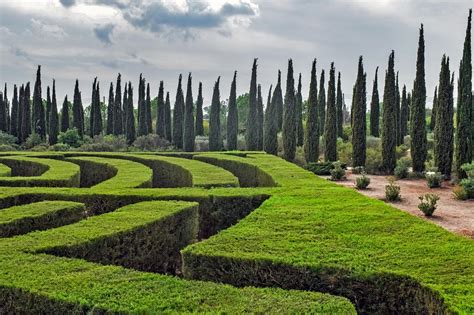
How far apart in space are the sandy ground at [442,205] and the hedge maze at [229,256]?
16.2 feet

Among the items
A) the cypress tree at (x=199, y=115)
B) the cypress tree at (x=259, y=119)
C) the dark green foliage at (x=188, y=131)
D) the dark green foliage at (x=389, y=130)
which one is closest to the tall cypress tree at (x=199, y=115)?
the cypress tree at (x=199, y=115)

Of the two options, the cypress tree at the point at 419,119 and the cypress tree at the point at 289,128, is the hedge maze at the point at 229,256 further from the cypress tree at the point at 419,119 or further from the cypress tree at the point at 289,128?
the cypress tree at the point at 289,128

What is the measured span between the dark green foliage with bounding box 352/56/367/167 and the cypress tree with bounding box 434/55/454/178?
6681mm

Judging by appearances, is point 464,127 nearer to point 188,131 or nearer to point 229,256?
point 229,256

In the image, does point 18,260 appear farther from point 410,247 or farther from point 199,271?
point 410,247

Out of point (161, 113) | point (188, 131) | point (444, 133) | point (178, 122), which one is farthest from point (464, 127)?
point (161, 113)

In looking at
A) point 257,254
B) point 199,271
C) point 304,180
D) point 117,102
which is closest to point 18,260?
point 199,271

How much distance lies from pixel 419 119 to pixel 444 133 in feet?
11.2

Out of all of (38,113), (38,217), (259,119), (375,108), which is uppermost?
(375,108)

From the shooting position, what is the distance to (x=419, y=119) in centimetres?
2952

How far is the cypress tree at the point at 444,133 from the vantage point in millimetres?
26188

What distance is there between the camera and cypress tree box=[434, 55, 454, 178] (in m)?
26.2

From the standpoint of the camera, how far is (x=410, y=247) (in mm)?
5980

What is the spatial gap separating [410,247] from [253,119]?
36822 mm
